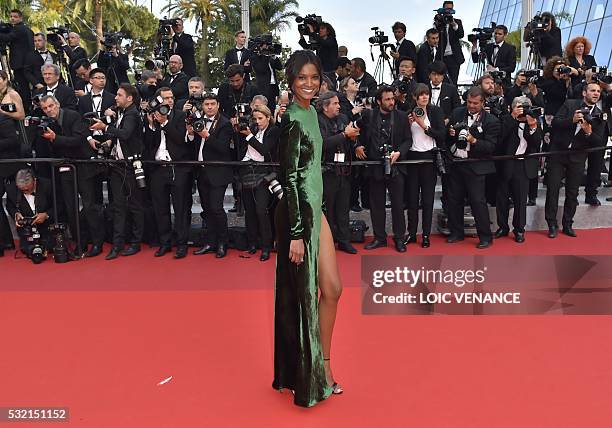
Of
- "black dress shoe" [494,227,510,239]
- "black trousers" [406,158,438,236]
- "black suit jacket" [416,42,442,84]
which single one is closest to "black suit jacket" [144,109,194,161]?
"black trousers" [406,158,438,236]

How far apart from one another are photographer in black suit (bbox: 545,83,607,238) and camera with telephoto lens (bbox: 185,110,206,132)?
3.98 metres

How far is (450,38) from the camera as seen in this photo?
9023 millimetres

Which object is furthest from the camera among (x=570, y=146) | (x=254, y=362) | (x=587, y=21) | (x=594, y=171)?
(x=587, y=21)

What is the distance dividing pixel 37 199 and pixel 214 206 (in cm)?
192

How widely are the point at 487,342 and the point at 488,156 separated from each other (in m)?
3.23

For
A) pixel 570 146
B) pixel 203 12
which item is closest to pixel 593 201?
pixel 570 146

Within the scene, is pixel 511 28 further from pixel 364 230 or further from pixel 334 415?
pixel 334 415

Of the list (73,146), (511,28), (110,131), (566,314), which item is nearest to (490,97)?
(566,314)

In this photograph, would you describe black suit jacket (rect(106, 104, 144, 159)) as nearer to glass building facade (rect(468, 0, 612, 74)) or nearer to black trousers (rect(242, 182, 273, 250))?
black trousers (rect(242, 182, 273, 250))

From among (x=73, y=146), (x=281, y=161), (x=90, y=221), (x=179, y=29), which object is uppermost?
(x=179, y=29)

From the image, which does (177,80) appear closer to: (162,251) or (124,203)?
(124,203)

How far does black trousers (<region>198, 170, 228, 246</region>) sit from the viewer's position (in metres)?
6.66

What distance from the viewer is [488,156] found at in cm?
684

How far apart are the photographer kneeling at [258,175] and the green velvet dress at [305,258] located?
3.06 metres
